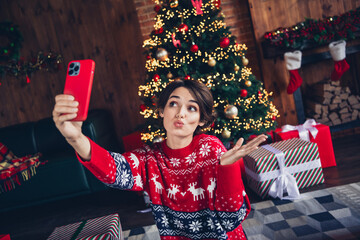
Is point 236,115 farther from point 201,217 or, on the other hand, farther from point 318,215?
point 201,217

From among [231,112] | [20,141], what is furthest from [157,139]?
[20,141]

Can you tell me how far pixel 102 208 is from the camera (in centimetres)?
276

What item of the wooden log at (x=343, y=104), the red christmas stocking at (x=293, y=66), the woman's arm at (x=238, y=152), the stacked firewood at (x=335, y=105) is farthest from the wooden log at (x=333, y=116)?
the woman's arm at (x=238, y=152)

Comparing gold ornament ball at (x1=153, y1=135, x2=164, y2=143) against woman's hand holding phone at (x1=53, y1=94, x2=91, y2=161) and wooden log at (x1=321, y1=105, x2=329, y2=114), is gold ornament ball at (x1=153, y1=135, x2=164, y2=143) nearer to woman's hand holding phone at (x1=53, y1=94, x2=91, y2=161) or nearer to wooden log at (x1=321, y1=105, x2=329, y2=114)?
woman's hand holding phone at (x1=53, y1=94, x2=91, y2=161)

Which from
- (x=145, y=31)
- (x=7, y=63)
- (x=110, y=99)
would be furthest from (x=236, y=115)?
(x=7, y=63)

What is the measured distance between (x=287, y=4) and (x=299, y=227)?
249 cm

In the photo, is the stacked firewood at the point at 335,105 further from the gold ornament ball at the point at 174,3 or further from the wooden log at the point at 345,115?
the gold ornament ball at the point at 174,3

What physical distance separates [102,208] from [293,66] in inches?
101

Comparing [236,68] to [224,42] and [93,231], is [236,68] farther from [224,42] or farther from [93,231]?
[93,231]

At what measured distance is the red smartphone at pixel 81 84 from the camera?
0.74 m

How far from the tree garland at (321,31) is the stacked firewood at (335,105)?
0.56m

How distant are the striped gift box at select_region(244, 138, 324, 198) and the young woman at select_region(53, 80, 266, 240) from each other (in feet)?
4.13

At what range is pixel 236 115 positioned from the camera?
233cm

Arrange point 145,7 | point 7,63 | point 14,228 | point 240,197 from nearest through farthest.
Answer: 1. point 240,197
2. point 14,228
3. point 145,7
4. point 7,63
